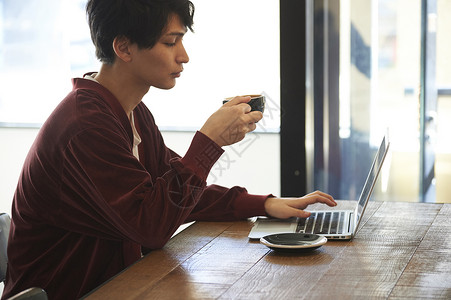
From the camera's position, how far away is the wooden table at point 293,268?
4.27 ft

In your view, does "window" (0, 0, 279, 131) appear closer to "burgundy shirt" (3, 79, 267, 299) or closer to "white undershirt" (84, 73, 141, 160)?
"white undershirt" (84, 73, 141, 160)

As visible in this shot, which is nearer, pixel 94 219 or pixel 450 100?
pixel 94 219

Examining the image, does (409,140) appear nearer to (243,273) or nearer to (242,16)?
(242,16)

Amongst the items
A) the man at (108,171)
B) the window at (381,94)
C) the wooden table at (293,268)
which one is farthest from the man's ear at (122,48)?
the window at (381,94)

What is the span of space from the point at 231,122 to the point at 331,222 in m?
0.39

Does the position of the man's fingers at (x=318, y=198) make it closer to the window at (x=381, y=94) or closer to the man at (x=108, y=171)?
the man at (x=108, y=171)

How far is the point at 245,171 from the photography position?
333cm

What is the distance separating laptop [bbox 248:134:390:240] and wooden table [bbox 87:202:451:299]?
0.11 feet

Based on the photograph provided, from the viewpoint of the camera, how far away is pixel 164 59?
1.75 m

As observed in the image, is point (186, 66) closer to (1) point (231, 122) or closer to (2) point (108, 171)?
(1) point (231, 122)

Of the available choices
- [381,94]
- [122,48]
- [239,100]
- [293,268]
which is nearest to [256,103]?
[239,100]

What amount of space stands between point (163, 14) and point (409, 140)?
1.70 meters

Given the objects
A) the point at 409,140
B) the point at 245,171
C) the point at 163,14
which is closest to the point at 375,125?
the point at 409,140

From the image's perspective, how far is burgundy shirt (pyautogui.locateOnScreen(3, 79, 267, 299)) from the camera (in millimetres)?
1563
